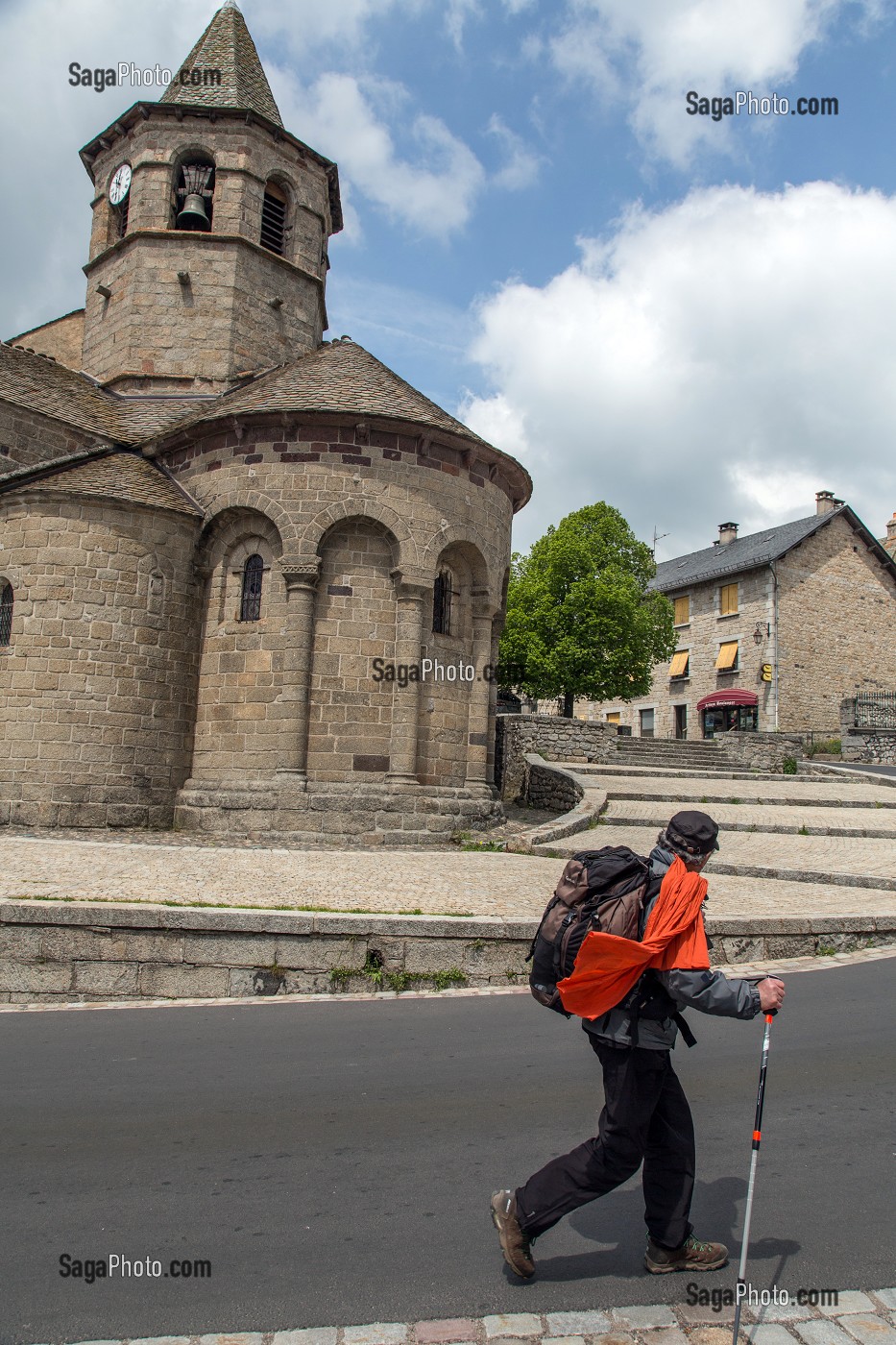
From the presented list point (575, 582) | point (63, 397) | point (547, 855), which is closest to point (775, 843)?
point (547, 855)

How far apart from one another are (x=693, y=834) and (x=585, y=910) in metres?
0.46

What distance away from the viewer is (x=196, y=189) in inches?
797

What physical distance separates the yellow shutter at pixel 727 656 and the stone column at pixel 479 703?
24661mm

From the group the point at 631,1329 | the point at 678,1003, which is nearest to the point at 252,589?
the point at 678,1003

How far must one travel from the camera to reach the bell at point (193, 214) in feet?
63.8

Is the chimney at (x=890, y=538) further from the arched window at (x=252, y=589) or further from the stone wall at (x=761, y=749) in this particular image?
the arched window at (x=252, y=589)

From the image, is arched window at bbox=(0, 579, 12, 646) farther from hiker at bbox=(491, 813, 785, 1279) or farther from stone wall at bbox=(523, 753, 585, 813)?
hiker at bbox=(491, 813, 785, 1279)

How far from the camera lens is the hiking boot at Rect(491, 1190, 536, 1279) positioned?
2977 mm

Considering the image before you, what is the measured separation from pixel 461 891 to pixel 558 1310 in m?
6.25

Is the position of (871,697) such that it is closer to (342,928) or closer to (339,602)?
(339,602)

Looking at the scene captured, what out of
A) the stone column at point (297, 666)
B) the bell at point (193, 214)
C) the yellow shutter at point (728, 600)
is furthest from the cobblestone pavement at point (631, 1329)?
the yellow shutter at point (728, 600)

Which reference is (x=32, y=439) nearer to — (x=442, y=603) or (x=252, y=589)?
(x=252, y=589)

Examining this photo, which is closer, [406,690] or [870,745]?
[406,690]

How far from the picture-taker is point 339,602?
14695 mm
